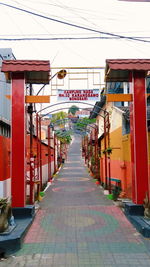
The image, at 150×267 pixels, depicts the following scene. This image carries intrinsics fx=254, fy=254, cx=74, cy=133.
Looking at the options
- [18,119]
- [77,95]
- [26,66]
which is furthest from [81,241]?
[26,66]

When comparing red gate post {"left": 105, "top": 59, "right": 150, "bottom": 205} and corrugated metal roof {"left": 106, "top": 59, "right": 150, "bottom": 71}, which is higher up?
corrugated metal roof {"left": 106, "top": 59, "right": 150, "bottom": 71}

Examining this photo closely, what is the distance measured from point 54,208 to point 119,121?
19.6 feet

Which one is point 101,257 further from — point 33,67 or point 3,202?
point 33,67

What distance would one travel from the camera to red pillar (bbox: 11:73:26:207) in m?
7.98

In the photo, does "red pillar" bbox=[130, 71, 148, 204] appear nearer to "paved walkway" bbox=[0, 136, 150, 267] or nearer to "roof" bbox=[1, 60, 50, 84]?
"paved walkway" bbox=[0, 136, 150, 267]

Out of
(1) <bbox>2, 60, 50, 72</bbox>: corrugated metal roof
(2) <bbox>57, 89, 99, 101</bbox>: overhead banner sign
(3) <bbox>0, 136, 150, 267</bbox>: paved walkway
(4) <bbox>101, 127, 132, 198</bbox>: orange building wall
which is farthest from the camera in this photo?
(4) <bbox>101, 127, 132, 198</bbox>: orange building wall

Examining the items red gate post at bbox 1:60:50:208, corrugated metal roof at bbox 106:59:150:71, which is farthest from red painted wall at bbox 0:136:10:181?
corrugated metal roof at bbox 106:59:150:71

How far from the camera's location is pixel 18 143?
8.05 meters

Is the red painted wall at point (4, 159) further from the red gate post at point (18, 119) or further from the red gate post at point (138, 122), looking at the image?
the red gate post at point (138, 122)

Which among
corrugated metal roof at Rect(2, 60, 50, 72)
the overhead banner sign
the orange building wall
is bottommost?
the orange building wall

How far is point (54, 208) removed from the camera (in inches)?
388

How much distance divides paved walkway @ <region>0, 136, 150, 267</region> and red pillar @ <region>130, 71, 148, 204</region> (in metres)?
1.15

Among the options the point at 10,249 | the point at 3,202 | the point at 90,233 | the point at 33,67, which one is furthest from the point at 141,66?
the point at 10,249

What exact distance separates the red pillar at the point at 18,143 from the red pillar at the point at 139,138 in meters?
3.52
